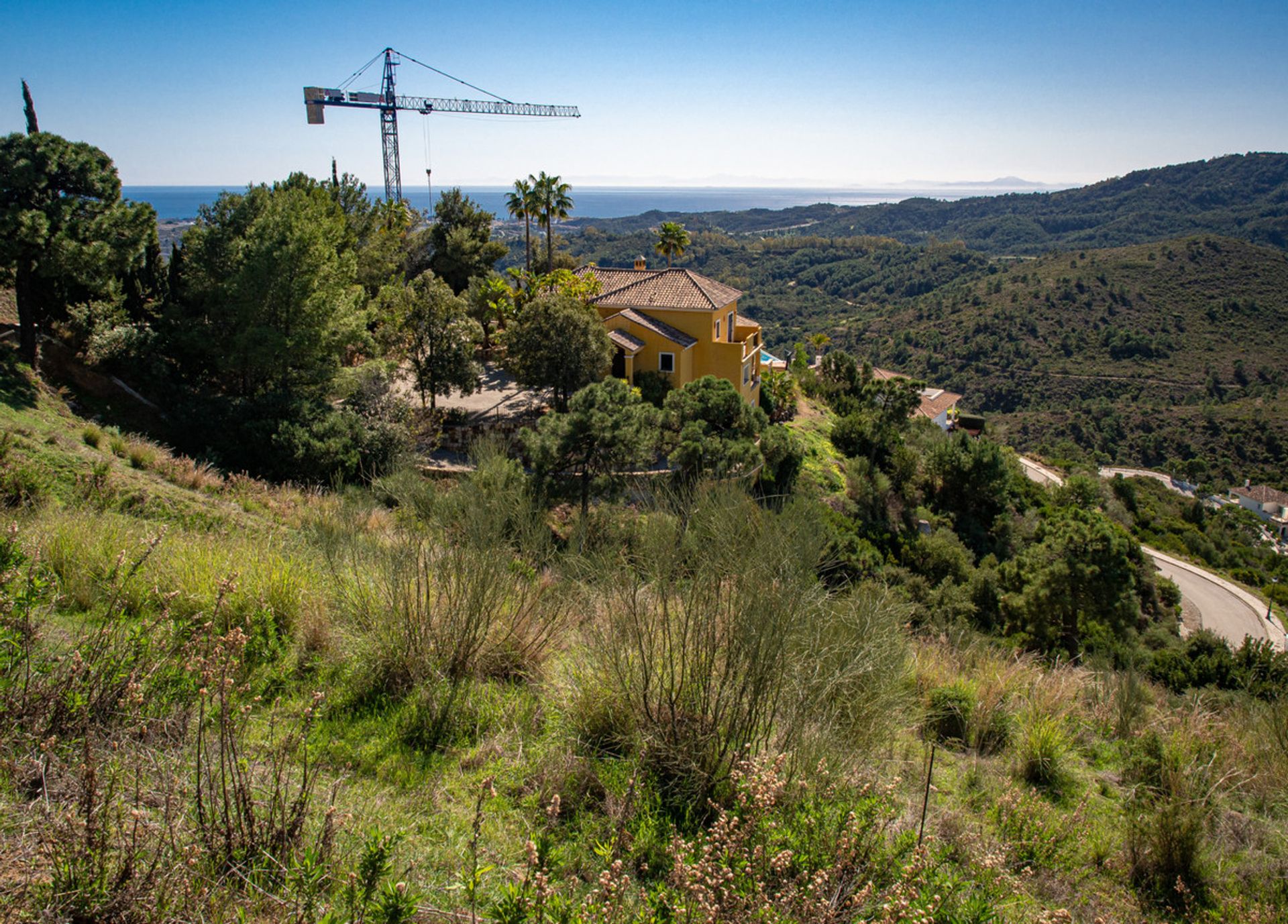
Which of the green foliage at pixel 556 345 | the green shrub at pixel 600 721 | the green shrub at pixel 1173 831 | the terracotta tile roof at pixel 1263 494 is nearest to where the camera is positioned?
the green shrub at pixel 1173 831

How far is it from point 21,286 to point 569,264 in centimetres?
2494

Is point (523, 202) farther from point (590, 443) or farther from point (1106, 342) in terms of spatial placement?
point (1106, 342)

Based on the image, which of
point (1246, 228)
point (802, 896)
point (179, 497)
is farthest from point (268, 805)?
point (1246, 228)

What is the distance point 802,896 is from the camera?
275 centimetres

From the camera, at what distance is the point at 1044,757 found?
540 centimetres

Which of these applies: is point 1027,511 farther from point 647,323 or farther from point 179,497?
point 179,497

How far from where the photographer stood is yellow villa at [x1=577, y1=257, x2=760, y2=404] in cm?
2709

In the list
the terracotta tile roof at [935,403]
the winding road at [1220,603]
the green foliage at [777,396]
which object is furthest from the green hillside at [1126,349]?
the green foliage at [777,396]

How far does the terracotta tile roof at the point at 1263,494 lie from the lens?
54312mm

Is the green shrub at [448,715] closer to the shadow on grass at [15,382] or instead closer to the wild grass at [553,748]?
the wild grass at [553,748]

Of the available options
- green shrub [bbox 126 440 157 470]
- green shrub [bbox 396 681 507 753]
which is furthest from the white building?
green shrub [bbox 126 440 157 470]

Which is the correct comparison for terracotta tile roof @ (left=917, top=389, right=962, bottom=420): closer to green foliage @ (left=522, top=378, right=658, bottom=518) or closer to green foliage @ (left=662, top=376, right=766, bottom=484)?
green foliage @ (left=662, top=376, right=766, bottom=484)

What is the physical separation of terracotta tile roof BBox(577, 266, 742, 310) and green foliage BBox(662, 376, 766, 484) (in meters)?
7.22

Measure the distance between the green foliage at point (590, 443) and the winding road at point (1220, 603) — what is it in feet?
76.9
